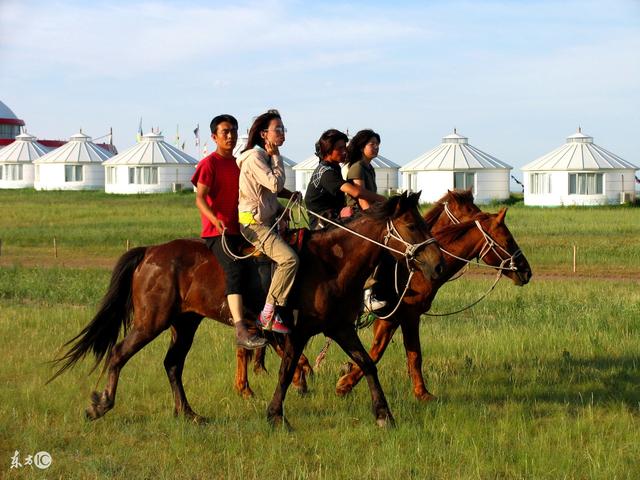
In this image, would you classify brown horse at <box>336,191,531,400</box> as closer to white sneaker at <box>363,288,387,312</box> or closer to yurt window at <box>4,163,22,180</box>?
white sneaker at <box>363,288,387,312</box>

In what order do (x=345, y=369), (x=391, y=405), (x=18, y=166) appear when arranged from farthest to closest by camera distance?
(x=18, y=166) → (x=345, y=369) → (x=391, y=405)

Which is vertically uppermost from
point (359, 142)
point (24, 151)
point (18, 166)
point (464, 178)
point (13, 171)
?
point (24, 151)

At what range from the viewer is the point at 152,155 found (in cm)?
7238

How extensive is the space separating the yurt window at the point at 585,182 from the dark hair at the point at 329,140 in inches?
2040

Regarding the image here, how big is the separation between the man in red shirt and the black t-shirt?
0.98 m

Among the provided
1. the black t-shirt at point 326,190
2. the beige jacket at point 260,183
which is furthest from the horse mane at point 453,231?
the beige jacket at point 260,183

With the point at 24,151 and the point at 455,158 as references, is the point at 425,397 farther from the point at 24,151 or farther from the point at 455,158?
the point at 24,151

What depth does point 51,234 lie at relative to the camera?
3806 centimetres

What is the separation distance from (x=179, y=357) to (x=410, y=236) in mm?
2463

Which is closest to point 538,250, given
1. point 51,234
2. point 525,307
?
point 525,307

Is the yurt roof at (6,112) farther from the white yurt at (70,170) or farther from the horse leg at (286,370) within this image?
the horse leg at (286,370)

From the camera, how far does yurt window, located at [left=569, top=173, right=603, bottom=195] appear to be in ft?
194

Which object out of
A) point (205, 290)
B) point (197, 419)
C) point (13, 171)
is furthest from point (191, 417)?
point (13, 171)

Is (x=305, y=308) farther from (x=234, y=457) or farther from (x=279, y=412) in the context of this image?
(x=234, y=457)
